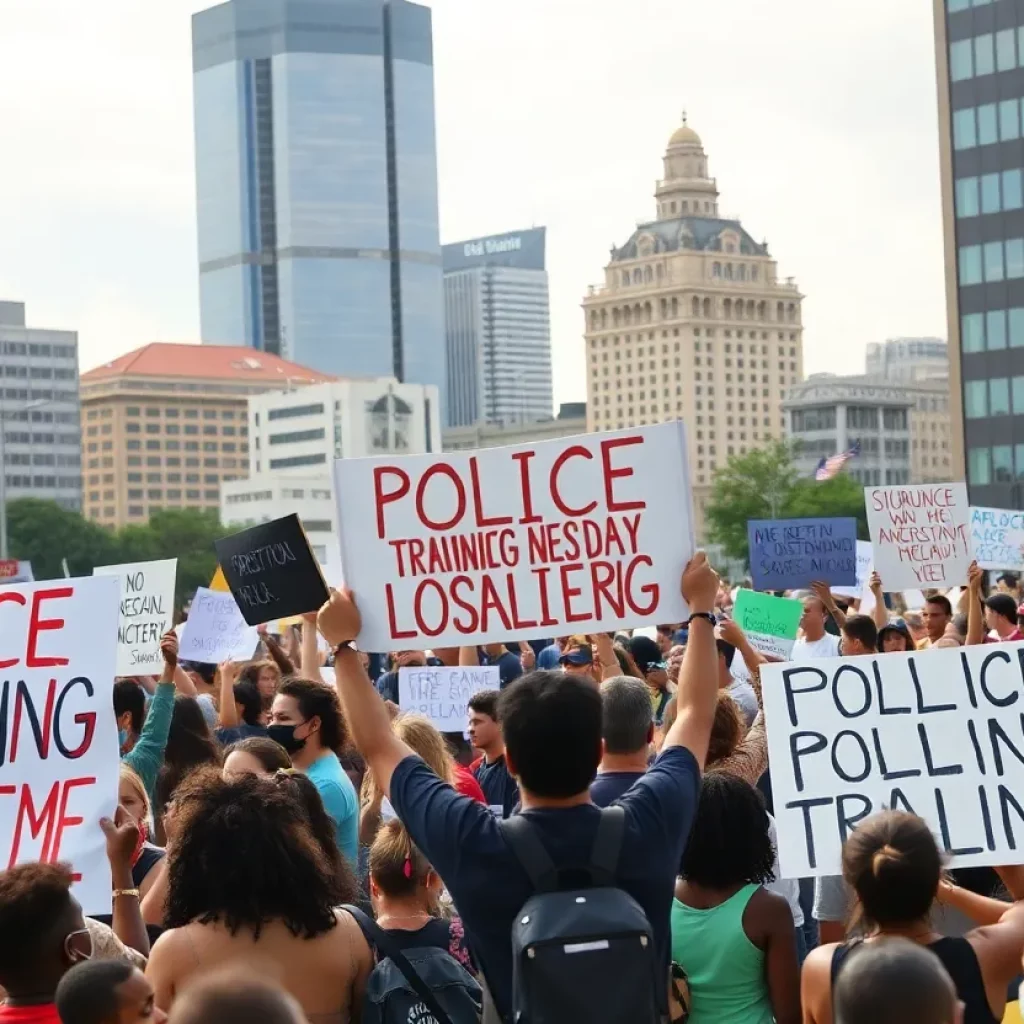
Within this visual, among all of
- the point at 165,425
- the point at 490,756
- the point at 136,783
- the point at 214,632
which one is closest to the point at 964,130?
the point at 214,632

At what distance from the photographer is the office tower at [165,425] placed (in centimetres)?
17850

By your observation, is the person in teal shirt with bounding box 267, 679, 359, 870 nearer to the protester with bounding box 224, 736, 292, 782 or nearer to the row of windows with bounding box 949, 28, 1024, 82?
the protester with bounding box 224, 736, 292, 782

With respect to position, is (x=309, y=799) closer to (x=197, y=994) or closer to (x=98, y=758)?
(x=98, y=758)

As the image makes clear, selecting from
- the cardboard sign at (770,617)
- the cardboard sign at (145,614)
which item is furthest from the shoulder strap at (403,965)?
the cardboard sign at (770,617)

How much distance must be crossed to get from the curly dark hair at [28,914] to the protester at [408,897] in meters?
0.85

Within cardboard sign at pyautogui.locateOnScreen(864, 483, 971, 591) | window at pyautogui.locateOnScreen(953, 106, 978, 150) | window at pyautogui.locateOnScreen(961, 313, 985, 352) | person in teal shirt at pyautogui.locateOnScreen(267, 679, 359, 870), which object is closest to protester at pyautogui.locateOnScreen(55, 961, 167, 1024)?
person in teal shirt at pyautogui.locateOnScreen(267, 679, 359, 870)

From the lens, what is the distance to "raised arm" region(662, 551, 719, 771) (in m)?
4.24

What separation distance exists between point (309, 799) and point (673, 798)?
4.24 feet

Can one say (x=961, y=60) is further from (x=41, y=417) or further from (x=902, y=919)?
(x=41, y=417)

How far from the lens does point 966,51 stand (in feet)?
231

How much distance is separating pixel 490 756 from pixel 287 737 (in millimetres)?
1243

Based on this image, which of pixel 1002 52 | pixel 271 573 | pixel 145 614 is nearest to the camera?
pixel 271 573

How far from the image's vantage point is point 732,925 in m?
4.74

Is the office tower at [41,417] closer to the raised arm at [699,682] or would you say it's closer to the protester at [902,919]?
the raised arm at [699,682]
